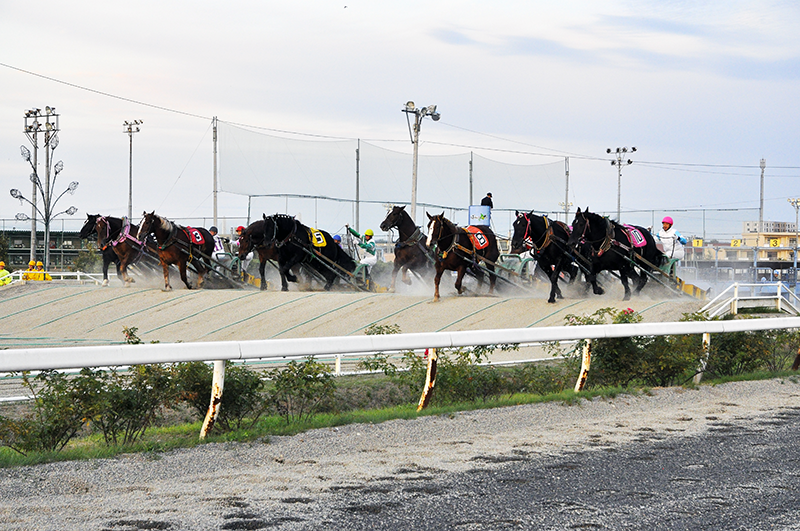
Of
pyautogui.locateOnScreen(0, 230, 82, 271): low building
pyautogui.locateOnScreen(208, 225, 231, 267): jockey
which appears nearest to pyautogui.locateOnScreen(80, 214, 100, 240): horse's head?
pyautogui.locateOnScreen(208, 225, 231, 267): jockey

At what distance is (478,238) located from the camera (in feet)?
73.2

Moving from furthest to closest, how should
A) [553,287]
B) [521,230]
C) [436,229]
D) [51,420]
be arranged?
[436,229], [553,287], [521,230], [51,420]

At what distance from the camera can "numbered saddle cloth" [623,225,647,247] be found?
19.8 m

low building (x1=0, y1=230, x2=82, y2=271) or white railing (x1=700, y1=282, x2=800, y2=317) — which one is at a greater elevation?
white railing (x1=700, y1=282, x2=800, y2=317)

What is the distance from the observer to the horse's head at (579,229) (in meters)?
19.0

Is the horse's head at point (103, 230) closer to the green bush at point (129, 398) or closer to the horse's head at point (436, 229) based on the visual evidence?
the horse's head at point (436, 229)

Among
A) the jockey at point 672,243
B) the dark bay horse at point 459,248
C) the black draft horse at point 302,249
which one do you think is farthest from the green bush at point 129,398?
the black draft horse at point 302,249

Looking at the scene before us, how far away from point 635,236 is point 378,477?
15.4 m

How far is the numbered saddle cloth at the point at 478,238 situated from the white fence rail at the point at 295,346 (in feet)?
40.6

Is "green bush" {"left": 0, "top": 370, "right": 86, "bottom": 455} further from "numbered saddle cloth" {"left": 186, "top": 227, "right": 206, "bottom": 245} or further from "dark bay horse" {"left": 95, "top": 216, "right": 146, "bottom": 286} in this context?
"dark bay horse" {"left": 95, "top": 216, "right": 146, "bottom": 286}

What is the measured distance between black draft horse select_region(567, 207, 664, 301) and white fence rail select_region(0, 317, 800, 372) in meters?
9.34

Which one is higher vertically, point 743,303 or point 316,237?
point 316,237

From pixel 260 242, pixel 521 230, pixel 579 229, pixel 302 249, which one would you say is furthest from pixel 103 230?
pixel 579 229

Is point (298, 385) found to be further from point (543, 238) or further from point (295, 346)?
point (543, 238)
